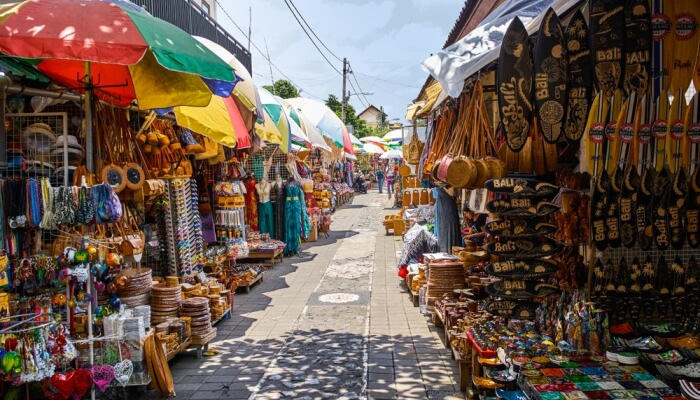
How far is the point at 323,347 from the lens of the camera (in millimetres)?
6082

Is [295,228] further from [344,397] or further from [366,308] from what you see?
[344,397]

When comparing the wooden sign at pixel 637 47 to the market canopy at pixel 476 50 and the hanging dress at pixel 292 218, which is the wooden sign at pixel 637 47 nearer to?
the market canopy at pixel 476 50

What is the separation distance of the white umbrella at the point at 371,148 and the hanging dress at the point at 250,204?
14.0 metres

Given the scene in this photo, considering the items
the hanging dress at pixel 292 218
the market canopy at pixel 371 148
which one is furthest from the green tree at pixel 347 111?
the hanging dress at pixel 292 218

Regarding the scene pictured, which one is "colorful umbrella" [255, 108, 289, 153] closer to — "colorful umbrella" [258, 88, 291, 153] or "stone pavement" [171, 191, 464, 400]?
"colorful umbrella" [258, 88, 291, 153]

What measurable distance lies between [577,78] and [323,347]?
12.5 ft

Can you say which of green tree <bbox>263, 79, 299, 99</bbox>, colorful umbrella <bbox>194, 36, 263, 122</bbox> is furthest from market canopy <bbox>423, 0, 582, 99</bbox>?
green tree <bbox>263, 79, 299, 99</bbox>

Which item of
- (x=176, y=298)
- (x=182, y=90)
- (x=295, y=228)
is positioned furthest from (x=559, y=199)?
(x=295, y=228)

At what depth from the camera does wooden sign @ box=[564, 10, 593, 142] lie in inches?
154

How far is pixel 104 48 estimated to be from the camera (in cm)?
374

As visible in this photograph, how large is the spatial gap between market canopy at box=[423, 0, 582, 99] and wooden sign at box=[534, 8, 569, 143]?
1.09 feet

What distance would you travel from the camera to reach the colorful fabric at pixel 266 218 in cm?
1251

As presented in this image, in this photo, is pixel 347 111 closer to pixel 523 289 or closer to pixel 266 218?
pixel 266 218

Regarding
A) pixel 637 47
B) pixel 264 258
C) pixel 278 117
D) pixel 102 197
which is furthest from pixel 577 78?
pixel 264 258
